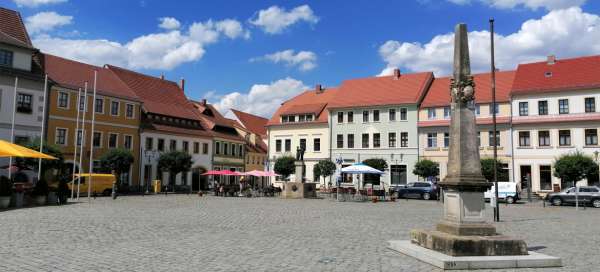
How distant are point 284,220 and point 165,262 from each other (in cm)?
903

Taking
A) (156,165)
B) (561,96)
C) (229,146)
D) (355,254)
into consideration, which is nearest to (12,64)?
(156,165)

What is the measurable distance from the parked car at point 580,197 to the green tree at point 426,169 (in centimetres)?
1294

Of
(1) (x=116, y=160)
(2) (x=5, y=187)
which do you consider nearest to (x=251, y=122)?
(1) (x=116, y=160)

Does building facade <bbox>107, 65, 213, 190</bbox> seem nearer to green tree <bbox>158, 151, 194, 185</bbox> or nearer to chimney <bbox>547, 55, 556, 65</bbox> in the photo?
green tree <bbox>158, 151, 194, 185</bbox>

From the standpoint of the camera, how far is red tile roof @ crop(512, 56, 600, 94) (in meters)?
43.3

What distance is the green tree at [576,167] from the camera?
37.4 meters

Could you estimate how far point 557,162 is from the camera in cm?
3872

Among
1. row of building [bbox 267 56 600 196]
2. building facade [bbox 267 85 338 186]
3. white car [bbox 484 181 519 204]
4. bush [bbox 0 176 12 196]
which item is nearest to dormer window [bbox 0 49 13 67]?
bush [bbox 0 176 12 196]

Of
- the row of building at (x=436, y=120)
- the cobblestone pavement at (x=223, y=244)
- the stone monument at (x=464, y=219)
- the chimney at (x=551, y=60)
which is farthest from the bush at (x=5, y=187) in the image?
the chimney at (x=551, y=60)

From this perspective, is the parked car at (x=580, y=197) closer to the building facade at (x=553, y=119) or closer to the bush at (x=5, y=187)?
the building facade at (x=553, y=119)

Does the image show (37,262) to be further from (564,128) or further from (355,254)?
(564,128)

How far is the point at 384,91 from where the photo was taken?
54844mm

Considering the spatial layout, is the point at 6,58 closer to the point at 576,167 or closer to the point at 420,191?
the point at 420,191

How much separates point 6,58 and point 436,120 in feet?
125
